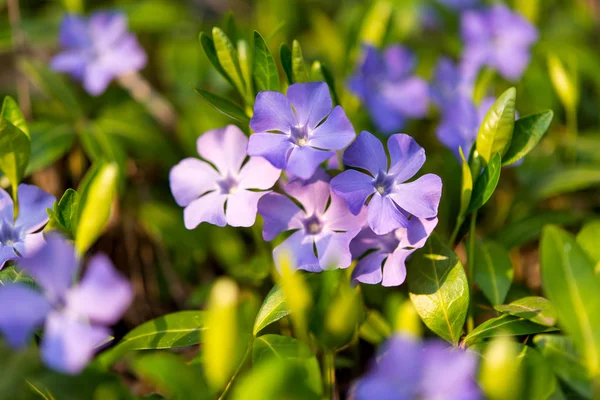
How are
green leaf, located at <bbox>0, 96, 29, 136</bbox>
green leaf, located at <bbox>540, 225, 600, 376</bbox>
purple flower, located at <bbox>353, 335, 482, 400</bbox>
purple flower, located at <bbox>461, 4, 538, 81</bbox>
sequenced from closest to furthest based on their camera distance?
purple flower, located at <bbox>353, 335, 482, 400</bbox> → green leaf, located at <bbox>540, 225, 600, 376</bbox> → green leaf, located at <bbox>0, 96, 29, 136</bbox> → purple flower, located at <bbox>461, 4, 538, 81</bbox>

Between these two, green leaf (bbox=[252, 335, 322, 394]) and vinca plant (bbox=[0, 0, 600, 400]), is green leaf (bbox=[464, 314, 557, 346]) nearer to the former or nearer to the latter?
vinca plant (bbox=[0, 0, 600, 400])

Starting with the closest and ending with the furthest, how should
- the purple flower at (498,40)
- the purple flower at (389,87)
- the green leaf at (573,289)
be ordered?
the green leaf at (573,289) < the purple flower at (389,87) < the purple flower at (498,40)

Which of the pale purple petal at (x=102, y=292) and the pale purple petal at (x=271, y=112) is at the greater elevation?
the pale purple petal at (x=271, y=112)

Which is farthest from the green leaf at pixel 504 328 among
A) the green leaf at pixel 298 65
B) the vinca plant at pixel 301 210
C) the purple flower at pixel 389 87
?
the purple flower at pixel 389 87

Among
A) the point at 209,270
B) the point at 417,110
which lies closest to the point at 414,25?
the point at 417,110

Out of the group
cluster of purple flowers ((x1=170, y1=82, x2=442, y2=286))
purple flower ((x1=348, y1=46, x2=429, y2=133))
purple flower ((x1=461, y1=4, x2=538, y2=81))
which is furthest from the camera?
purple flower ((x1=461, y1=4, x2=538, y2=81))

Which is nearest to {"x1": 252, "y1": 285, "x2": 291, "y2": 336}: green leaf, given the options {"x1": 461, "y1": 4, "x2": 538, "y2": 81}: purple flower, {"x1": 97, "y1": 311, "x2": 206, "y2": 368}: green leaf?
{"x1": 97, "y1": 311, "x2": 206, "y2": 368}: green leaf

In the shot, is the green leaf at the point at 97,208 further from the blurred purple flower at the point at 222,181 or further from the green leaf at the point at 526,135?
the green leaf at the point at 526,135
